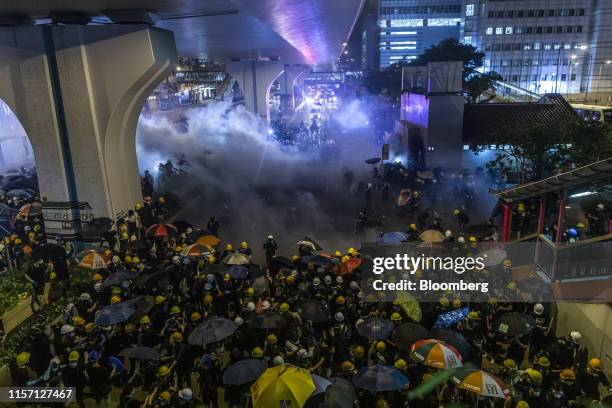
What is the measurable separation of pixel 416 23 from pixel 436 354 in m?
97.0

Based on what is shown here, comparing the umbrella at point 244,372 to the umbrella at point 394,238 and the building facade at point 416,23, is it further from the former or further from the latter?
the building facade at point 416,23

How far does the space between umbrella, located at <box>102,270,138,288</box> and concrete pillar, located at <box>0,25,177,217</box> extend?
5623 mm

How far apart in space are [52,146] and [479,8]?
80.9 m

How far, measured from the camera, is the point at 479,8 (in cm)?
7862

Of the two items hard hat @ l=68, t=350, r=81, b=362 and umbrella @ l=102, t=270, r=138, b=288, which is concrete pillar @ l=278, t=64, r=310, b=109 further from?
hard hat @ l=68, t=350, r=81, b=362

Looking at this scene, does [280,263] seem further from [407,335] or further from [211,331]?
[407,335]

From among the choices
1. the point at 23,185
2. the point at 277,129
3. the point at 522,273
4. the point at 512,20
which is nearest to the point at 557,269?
the point at 522,273

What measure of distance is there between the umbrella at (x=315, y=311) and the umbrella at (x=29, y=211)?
10.3m

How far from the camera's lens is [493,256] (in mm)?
9539

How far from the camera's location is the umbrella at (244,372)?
5.97m

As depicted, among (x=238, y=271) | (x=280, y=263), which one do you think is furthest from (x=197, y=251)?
(x=280, y=263)

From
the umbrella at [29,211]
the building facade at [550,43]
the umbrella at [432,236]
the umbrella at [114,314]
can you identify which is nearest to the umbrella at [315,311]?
the umbrella at [114,314]

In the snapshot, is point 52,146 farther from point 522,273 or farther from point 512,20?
point 512,20

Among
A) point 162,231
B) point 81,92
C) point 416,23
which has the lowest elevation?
point 162,231
